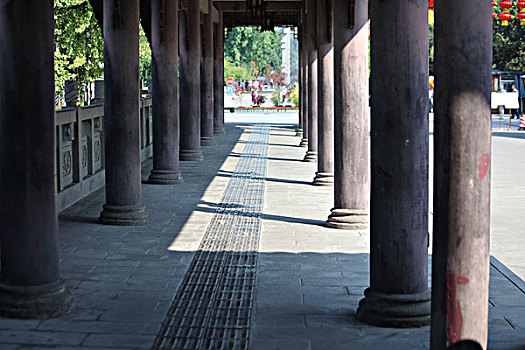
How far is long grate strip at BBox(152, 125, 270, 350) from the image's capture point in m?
6.27

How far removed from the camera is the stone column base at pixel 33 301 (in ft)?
22.1

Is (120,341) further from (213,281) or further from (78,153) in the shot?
(78,153)

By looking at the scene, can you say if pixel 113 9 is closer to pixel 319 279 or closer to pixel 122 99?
pixel 122 99

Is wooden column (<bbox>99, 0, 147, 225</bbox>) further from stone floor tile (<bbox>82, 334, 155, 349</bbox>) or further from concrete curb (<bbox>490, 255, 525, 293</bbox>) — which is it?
stone floor tile (<bbox>82, 334, 155, 349</bbox>)

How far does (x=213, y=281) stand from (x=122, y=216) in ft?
11.1

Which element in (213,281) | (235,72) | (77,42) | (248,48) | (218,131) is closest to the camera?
(213,281)

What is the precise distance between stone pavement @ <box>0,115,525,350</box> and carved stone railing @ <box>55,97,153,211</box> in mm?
272

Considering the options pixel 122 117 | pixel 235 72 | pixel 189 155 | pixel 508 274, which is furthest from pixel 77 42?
pixel 235 72

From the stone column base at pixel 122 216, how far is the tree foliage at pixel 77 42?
19783 millimetres

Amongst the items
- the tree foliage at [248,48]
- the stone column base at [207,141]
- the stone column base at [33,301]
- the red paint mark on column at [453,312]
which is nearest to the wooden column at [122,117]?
the stone column base at [33,301]

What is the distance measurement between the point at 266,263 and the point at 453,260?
4.29 meters

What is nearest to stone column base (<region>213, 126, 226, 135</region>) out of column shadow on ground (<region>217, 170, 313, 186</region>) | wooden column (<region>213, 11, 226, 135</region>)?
wooden column (<region>213, 11, 226, 135</region>)

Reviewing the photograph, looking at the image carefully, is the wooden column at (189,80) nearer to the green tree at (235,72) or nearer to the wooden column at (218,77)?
the wooden column at (218,77)

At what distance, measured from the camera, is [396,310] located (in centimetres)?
655
